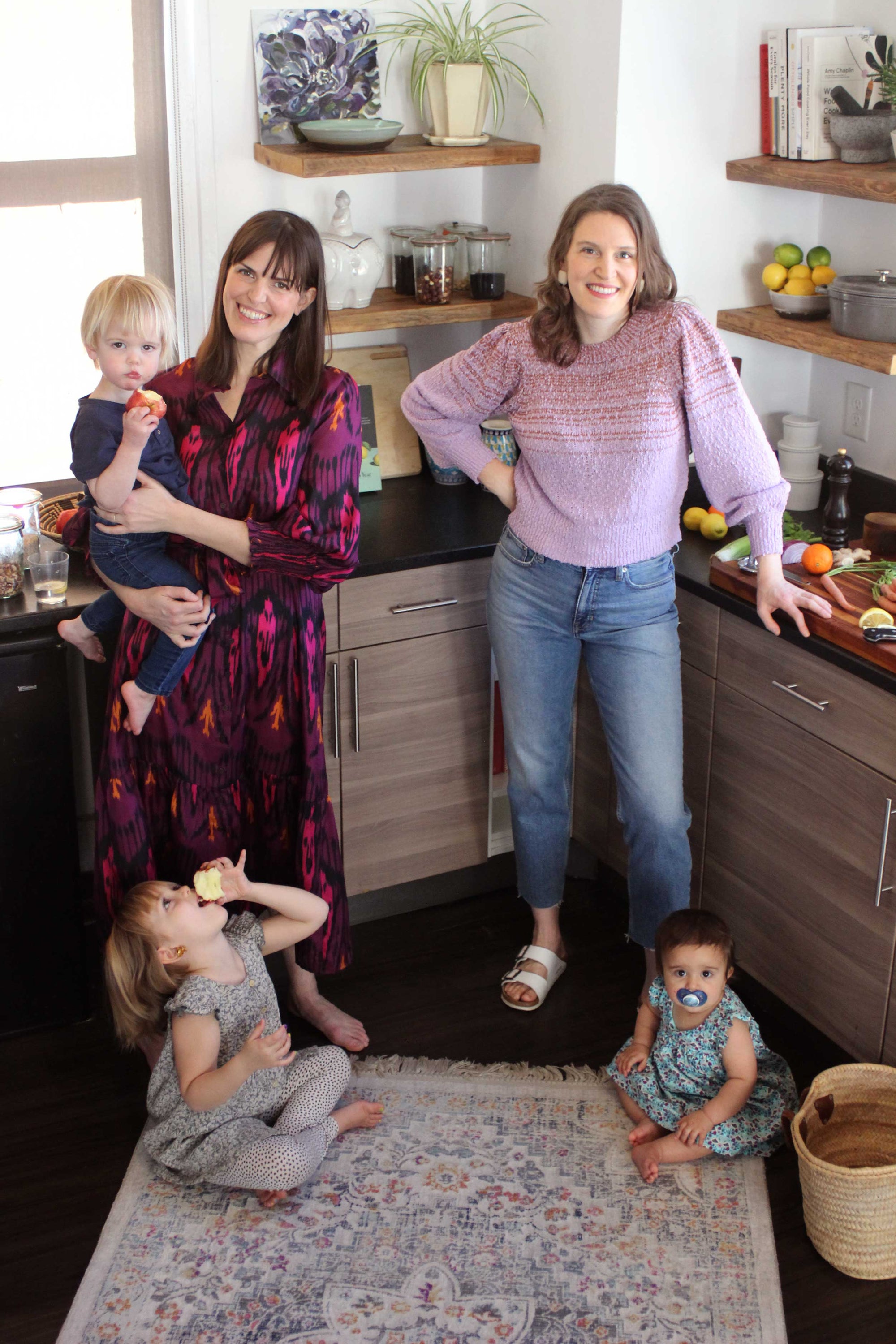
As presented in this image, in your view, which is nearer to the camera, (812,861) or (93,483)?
(93,483)

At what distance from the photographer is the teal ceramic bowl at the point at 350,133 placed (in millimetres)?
2727

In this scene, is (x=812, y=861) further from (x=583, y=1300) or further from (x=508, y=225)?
(x=508, y=225)

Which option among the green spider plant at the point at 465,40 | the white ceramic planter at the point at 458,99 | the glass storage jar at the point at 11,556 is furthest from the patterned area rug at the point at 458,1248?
the green spider plant at the point at 465,40

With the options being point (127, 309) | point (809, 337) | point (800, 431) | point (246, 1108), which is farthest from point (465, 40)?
point (246, 1108)

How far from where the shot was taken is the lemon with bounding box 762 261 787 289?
2857 mm

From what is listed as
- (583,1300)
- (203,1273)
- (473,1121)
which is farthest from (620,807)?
(203,1273)

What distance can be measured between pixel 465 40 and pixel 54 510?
1336 millimetres

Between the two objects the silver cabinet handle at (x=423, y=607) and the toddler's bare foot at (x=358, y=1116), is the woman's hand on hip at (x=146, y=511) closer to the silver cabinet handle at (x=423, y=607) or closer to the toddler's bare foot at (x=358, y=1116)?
the silver cabinet handle at (x=423, y=607)

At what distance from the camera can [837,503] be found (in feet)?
8.61

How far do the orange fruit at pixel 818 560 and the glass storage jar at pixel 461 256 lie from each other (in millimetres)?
1101

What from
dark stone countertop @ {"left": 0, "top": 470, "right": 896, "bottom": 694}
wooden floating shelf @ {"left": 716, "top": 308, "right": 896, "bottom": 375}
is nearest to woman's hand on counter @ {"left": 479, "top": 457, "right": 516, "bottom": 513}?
dark stone countertop @ {"left": 0, "top": 470, "right": 896, "bottom": 694}

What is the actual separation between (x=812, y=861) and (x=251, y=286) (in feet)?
4.45

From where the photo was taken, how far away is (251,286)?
205 cm

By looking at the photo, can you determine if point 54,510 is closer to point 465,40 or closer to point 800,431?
point 465,40
